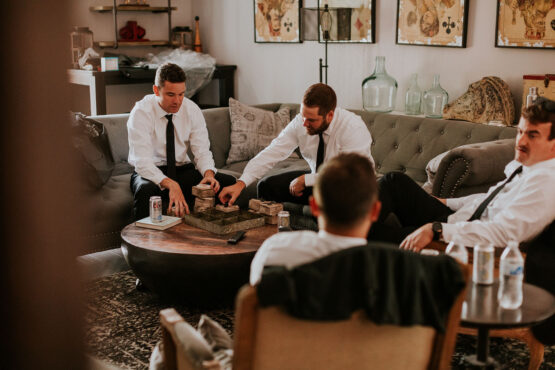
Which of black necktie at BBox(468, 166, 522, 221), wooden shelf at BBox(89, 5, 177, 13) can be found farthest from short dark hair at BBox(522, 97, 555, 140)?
wooden shelf at BBox(89, 5, 177, 13)

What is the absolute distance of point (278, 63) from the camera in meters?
6.02

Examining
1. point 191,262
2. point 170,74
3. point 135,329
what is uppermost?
point 170,74

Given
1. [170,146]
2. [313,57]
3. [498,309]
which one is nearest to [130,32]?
[313,57]

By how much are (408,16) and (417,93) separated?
0.58 meters

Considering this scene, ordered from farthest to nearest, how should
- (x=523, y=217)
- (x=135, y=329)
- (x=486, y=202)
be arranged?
(x=135, y=329) < (x=486, y=202) < (x=523, y=217)

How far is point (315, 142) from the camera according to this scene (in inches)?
146

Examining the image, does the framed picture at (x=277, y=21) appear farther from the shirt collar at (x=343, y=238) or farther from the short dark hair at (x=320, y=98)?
the shirt collar at (x=343, y=238)

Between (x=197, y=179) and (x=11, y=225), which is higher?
(x=11, y=225)

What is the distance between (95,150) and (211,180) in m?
0.79

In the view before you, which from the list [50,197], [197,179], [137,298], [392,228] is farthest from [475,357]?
[197,179]

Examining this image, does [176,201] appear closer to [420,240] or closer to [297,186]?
[297,186]

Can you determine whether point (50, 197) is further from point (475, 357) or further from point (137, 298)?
point (137, 298)

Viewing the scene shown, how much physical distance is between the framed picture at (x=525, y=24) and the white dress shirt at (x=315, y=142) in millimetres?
1251

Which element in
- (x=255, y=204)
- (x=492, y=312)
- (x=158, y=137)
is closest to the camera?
(x=492, y=312)
